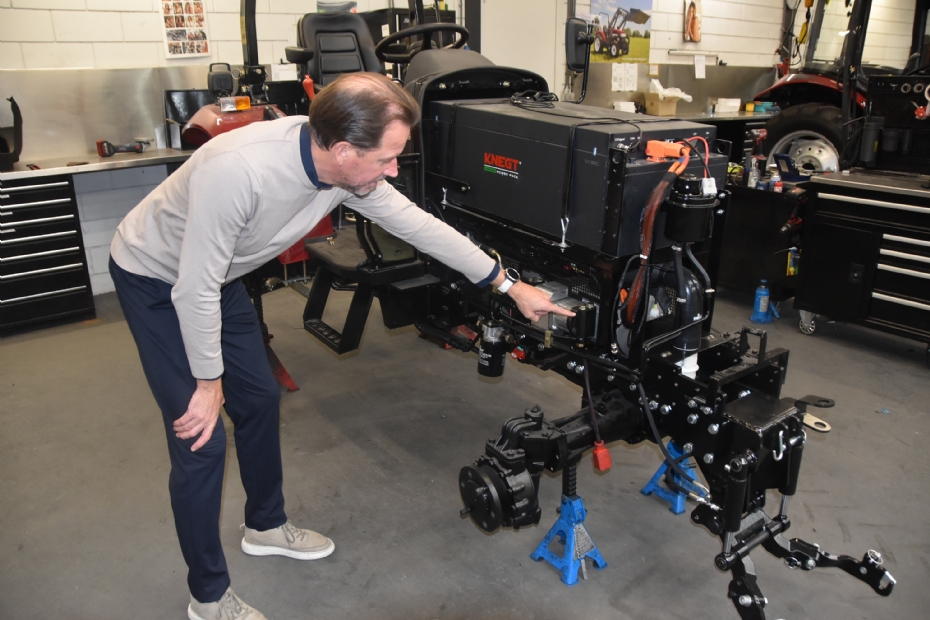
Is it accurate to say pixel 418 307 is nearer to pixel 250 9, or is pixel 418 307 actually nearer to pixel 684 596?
pixel 684 596

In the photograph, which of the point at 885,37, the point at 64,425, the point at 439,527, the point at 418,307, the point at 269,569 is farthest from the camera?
the point at 885,37

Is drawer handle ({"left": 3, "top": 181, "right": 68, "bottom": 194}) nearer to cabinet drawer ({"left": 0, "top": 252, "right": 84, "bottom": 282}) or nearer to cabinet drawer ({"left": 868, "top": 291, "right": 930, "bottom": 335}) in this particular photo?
cabinet drawer ({"left": 0, "top": 252, "right": 84, "bottom": 282})

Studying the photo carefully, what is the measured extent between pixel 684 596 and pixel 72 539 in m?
1.90

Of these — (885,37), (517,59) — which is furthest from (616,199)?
(885,37)

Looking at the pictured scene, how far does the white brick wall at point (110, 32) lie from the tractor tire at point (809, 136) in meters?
3.57

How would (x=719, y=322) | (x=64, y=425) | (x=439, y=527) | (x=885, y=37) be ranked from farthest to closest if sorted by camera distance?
(x=885, y=37)
(x=719, y=322)
(x=64, y=425)
(x=439, y=527)

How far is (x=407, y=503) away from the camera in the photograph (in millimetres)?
2373

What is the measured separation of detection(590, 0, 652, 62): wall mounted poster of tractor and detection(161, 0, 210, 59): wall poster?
328cm

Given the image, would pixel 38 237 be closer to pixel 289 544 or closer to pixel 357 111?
pixel 289 544

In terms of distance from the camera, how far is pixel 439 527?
2.25 m

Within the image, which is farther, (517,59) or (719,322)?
(517,59)

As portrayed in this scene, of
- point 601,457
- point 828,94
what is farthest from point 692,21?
point 601,457

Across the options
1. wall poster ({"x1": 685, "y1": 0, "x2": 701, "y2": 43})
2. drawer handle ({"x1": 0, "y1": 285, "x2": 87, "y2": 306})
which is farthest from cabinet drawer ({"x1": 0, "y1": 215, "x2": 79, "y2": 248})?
wall poster ({"x1": 685, "y1": 0, "x2": 701, "y2": 43})

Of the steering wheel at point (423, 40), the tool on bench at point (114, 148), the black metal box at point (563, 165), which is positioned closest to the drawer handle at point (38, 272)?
the tool on bench at point (114, 148)
